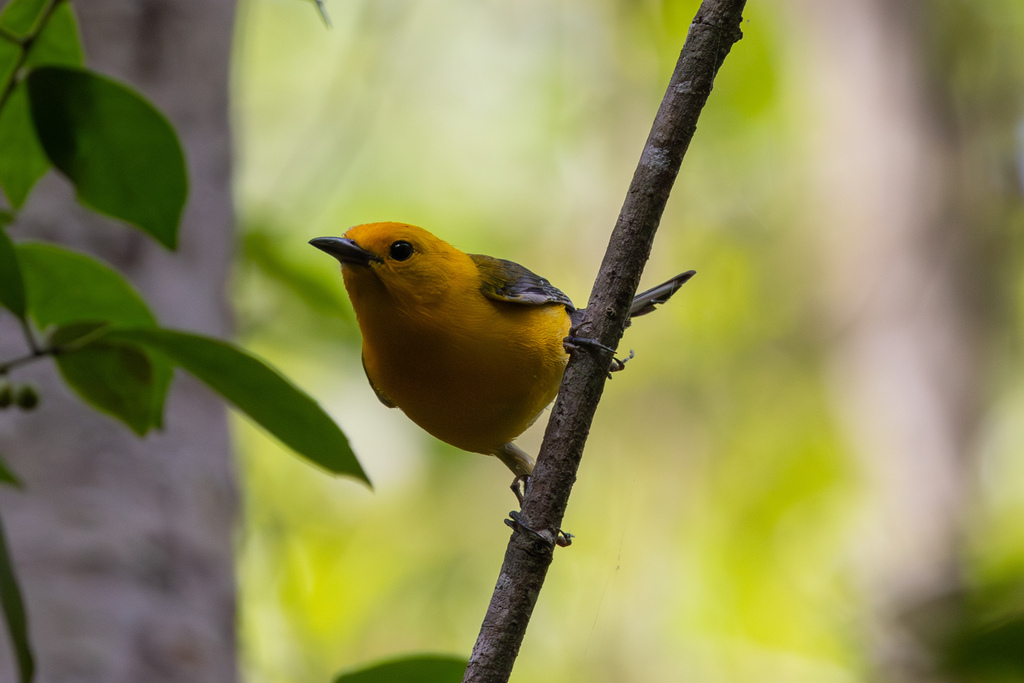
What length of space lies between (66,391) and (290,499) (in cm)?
466

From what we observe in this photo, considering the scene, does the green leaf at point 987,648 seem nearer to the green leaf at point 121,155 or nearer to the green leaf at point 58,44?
the green leaf at point 121,155

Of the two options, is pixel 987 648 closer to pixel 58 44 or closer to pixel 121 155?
pixel 121 155

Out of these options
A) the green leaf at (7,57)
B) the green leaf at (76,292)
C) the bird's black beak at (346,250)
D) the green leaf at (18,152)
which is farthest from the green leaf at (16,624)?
the bird's black beak at (346,250)

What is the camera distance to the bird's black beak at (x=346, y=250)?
2.92 meters

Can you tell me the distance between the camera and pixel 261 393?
173 centimetres

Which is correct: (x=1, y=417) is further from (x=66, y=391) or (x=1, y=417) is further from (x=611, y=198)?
(x=611, y=198)

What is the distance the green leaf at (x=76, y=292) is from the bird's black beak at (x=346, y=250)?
0.98 metres

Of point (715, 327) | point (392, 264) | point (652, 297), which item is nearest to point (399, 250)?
point (392, 264)

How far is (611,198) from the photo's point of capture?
880 centimetres

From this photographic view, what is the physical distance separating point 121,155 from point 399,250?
138 centimetres

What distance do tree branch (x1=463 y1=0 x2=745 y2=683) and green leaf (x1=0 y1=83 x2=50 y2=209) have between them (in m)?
1.24

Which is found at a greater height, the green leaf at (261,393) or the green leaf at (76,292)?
the green leaf at (76,292)

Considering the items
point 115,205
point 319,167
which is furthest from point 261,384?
point 319,167

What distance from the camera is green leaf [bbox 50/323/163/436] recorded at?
177cm
